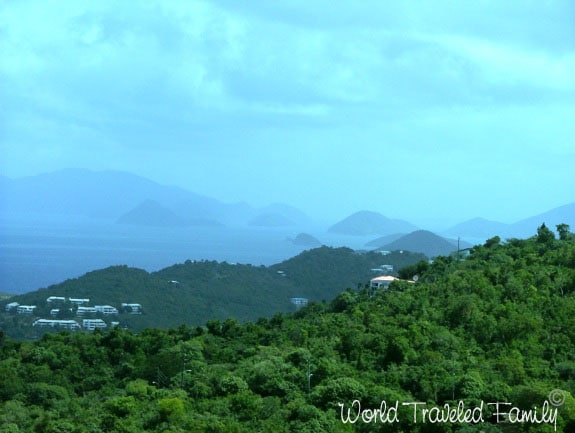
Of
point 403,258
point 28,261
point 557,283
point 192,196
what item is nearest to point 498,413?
point 557,283

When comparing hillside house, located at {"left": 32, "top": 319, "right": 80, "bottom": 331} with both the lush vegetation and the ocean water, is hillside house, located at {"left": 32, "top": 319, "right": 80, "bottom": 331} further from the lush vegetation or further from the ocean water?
the ocean water

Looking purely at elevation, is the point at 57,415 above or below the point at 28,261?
below

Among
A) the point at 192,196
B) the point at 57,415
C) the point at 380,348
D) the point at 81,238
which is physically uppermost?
the point at 192,196

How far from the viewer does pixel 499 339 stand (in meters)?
12.5

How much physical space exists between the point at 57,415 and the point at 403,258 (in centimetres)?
3438

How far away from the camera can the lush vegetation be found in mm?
9594

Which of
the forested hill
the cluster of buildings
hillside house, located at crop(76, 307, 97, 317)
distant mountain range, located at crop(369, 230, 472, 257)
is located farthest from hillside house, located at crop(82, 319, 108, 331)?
distant mountain range, located at crop(369, 230, 472, 257)

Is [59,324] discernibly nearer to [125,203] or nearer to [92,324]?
[92,324]

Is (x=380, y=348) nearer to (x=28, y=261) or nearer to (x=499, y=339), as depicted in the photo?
(x=499, y=339)

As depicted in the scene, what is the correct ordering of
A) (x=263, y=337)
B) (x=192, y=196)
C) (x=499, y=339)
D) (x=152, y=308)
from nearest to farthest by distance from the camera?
(x=499, y=339) → (x=263, y=337) → (x=152, y=308) → (x=192, y=196)

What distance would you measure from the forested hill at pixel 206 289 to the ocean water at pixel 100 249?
41.6ft

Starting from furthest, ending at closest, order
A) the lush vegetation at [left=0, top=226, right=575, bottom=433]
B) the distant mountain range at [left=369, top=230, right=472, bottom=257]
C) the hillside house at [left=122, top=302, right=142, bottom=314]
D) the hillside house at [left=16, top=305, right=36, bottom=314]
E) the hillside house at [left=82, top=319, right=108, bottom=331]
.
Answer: the distant mountain range at [left=369, top=230, right=472, bottom=257]
the hillside house at [left=122, top=302, right=142, bottom=314]
the hillside house at [left=16, top=305, right=36, bottom=314]
the hillside house at [left=82, top=319, right=108, bottom=331]
the lush vegetation at [left=0, top=226, right=575, bottom=433]

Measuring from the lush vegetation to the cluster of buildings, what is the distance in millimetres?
13651

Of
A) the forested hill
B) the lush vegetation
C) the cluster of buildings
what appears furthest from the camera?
the forested hill
